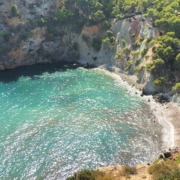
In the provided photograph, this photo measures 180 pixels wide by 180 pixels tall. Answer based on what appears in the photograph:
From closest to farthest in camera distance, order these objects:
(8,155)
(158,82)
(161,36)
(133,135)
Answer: (8,155), (133,135), (158,82), (161,36)

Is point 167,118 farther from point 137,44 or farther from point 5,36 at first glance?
point 5,36

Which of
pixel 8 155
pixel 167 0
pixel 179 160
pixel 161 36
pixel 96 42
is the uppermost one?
pixel 167 0

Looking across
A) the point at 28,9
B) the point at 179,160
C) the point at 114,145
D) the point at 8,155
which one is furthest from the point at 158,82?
the point at 28,9

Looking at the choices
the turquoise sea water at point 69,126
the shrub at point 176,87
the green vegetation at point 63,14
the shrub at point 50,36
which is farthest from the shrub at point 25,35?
the shrub at point 176,87

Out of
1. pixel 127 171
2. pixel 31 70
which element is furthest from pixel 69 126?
pixel 31 70

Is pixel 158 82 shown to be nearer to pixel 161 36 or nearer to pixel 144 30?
pixel 161 36

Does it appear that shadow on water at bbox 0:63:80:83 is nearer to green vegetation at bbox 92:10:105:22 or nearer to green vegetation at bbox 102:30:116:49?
green vegetation at bbox 102:30:116:49
